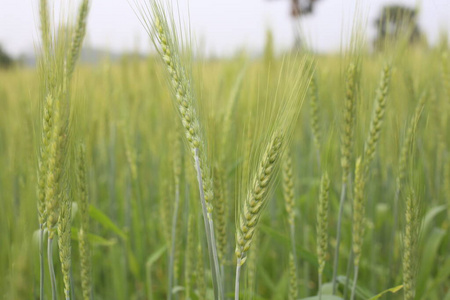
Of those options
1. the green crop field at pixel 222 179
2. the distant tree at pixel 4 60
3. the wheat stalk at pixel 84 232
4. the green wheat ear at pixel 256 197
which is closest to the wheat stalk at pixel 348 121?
the green crop field at pixel 222 179

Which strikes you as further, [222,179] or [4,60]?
[4,60]

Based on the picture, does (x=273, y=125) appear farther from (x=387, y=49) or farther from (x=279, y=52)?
(x=279, y=52)

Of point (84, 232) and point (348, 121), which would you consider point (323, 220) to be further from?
point (84, 232)

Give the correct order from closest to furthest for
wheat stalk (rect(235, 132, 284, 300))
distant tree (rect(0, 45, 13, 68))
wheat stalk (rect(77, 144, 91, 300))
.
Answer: wheat stalk (rect(235, 132, 284, 300)) < wheat stalk (rect(77, 144, 91, 300)) < distant tree (rect(0, 45, 13, 68))

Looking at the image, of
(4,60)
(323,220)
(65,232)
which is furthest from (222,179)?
(4,60)

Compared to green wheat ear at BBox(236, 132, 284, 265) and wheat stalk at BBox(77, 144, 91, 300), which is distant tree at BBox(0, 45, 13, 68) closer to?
wheat stalk at BBox(77, 144, 91, 300)

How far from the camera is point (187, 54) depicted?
0.99m

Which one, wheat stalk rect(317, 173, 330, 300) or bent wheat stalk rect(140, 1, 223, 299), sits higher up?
bent wheat stalk rect(140, 1, 223, 299)

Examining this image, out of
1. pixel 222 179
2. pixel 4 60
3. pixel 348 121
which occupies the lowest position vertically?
pixel 222 179

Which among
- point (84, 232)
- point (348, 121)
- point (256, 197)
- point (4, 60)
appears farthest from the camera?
point (4, 60)

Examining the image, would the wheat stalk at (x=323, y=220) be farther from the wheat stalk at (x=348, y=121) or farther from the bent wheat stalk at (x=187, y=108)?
the bent wheat stalk at (x=187, y=108)

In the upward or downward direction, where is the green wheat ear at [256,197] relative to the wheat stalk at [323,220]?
upward

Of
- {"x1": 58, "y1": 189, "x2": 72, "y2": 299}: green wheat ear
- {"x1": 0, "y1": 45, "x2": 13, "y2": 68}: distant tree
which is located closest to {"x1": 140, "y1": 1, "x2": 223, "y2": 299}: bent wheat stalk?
{"x1": 58, "y1": 189, "x2": 72, "y2": 299}: green wheat ear

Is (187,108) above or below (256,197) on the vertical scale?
above
